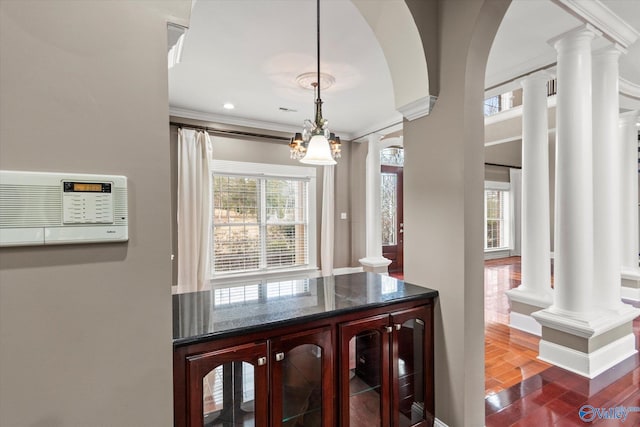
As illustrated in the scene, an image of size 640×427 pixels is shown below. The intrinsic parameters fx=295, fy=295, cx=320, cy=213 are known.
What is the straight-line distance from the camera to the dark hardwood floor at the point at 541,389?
1933mm

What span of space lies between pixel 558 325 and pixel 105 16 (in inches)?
140

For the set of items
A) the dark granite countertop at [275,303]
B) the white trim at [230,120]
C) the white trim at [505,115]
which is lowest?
the dark granite countertop at [275,303]

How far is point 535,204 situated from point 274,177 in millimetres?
3809

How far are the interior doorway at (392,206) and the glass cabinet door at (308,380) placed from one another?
5838 mm

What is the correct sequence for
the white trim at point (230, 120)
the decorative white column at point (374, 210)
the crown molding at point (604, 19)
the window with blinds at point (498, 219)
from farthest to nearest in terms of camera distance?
1. the window with blinds at point (498, 219)
2. the decorative white column at point (374, 210)
3. the white trim at point (230, 120)
4. the crown molding at point (604, 19)

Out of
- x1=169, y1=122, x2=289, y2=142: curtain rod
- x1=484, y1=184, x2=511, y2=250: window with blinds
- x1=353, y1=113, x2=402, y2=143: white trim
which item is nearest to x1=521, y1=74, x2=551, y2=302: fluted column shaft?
x1=353, y1=113, x2=402, y2=143: white trim

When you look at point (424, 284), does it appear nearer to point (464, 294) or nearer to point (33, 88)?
point (464, 294)

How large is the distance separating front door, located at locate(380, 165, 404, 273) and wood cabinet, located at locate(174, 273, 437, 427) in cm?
541

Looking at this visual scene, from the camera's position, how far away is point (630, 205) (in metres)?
4.30

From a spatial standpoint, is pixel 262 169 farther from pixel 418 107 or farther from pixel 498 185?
pixel 498 185

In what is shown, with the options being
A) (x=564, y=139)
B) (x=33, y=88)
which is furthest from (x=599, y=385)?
(x=33, y=88)

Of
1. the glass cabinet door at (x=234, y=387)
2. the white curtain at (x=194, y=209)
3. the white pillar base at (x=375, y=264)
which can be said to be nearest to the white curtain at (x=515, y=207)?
the white pillar base at (x=375, y=264)

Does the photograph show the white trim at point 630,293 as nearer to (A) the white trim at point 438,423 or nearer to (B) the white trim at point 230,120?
(A) the white trim at point 438,423

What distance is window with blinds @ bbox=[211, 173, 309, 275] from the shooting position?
15.9 ft
